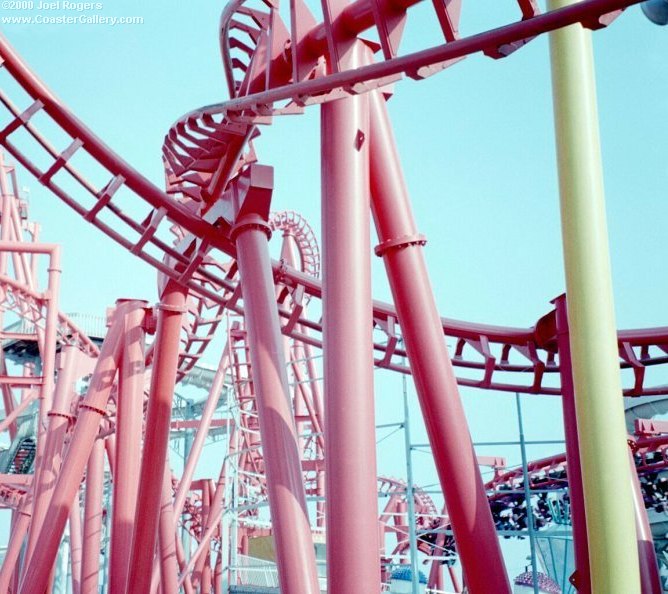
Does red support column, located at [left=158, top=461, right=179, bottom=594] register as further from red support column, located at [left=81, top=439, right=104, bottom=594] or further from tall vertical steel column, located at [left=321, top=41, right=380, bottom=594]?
tall vertical steel column, located at [left=321, top=41, right=380, bottom=594]

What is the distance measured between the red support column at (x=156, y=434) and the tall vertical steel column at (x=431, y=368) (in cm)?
244

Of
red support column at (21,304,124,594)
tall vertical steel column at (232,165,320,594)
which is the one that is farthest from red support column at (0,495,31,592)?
tall vertical steel column at (232,165,320,594)

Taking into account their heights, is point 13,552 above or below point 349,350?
below

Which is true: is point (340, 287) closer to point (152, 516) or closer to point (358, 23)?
point (358, 23)

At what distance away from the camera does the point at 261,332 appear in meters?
4.82

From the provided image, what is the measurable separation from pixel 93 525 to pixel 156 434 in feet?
Result: 10.7

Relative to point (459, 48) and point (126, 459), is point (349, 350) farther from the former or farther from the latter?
point (126, 459)

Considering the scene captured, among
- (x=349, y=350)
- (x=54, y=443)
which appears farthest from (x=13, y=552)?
(x=349, y=350)

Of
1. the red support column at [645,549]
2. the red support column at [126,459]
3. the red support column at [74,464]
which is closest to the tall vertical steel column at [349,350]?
the red support column at [645,549]

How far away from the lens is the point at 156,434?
6.37 m

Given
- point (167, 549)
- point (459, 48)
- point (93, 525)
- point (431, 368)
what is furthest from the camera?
point (93, 525)

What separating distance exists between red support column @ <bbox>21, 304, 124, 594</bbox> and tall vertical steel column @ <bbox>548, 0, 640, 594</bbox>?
4580 mm

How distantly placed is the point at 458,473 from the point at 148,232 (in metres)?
3.06

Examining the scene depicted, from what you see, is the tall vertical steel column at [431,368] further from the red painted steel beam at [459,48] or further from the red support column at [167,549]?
the red support column at [167,549]
